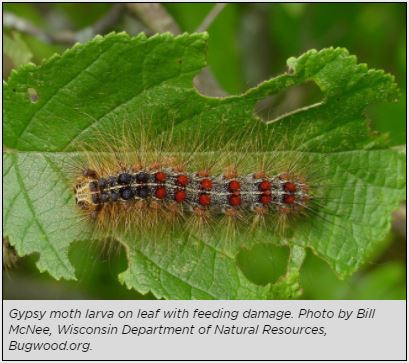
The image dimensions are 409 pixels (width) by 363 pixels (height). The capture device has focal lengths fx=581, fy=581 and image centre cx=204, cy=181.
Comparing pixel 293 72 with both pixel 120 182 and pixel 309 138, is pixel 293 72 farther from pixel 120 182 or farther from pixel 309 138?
pixel 120 182

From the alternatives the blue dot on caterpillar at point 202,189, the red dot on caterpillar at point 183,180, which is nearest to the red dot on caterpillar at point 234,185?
the blue dot on caterpillar at point 202,189

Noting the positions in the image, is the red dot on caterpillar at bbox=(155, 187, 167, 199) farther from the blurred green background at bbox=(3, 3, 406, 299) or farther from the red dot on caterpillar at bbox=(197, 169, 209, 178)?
the blurred green background at bbox=(3, 3, 406, 299)

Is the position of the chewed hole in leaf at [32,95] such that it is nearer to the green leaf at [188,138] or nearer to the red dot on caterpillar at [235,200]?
the green leaf at [188,138]

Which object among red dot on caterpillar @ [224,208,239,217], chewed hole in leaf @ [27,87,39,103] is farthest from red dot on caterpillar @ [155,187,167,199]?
chewed hole in leaf @ [27,87,39,103]

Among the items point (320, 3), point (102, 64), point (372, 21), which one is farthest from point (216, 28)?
point (102, 64)

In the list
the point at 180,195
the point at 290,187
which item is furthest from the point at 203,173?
the point at 290,187

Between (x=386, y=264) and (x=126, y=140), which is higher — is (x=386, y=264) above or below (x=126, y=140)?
below
